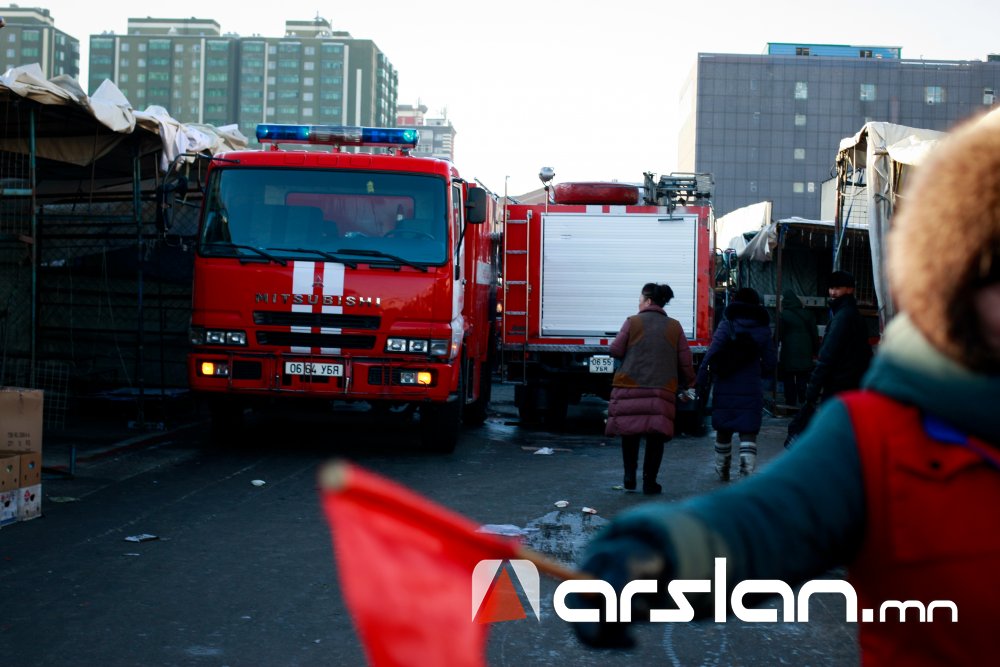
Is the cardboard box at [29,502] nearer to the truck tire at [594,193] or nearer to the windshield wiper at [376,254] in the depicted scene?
the windshield wiper at [376,254]

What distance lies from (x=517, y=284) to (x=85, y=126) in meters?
5.51

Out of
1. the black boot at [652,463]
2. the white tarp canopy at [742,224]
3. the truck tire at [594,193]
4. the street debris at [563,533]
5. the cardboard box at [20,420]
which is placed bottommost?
the street debris at [563,533]

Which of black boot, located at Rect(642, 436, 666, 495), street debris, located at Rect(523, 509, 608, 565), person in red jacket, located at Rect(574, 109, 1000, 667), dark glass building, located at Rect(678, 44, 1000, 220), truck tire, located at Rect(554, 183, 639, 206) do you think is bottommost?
street debris, located at Rect(523, 509, 608, 565)

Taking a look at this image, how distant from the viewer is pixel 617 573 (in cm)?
144

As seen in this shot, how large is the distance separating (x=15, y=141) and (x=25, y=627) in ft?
28.1

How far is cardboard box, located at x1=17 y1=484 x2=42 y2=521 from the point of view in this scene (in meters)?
8.24

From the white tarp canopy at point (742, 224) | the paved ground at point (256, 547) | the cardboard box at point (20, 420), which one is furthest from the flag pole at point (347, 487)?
the white tarp canopy at point (742, 224)

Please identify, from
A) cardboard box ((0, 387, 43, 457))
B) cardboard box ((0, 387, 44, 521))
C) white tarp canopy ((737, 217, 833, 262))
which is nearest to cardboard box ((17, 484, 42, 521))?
cardboard box ((0, 387, 44, 521))

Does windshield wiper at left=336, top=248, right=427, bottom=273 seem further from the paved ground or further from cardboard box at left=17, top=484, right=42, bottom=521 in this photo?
cardboard box at left=17, top=484, right=42, bottom=521

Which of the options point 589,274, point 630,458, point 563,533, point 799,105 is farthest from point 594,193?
point 799,105

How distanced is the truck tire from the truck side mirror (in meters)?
3.91

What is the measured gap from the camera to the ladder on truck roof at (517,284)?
15.2m

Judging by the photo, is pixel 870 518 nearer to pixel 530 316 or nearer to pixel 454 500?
pixel 454 500

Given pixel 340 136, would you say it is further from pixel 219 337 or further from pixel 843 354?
pixel 843 354
